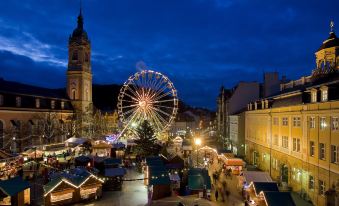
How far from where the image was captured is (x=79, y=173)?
26703 mm

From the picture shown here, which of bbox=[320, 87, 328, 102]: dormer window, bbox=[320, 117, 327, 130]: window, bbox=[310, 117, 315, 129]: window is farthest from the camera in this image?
bbox=[310, 117, 315, 129]: window

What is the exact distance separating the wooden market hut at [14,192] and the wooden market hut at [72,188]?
5.33 ft

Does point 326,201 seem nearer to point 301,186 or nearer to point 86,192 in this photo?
point 301,186

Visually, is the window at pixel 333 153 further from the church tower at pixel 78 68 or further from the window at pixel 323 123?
the church tower at pixel 78 68

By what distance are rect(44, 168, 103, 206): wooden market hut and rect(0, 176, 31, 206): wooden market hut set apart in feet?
5.33

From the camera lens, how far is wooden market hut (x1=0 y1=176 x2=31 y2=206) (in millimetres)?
22000

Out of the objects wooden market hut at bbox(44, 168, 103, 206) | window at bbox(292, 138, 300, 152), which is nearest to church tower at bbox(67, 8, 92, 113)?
wooden market hut at bbox(44, 168, 103, 206)

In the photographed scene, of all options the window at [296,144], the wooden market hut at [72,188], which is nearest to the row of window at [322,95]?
the window at [296,144]

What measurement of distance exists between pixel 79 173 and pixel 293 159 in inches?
750

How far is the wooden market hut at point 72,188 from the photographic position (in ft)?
80.1

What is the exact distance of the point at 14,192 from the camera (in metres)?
22.0

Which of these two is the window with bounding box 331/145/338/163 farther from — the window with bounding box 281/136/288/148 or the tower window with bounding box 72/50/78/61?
the tower window with bounding box 72/50/78/61

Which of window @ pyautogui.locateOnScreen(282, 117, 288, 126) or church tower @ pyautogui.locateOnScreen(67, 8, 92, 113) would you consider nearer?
window @ pyautogui.locateOnScreen(282, 117, 288, 126)

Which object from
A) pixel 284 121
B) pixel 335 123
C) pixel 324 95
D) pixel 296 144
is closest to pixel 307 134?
pixel 296 144
